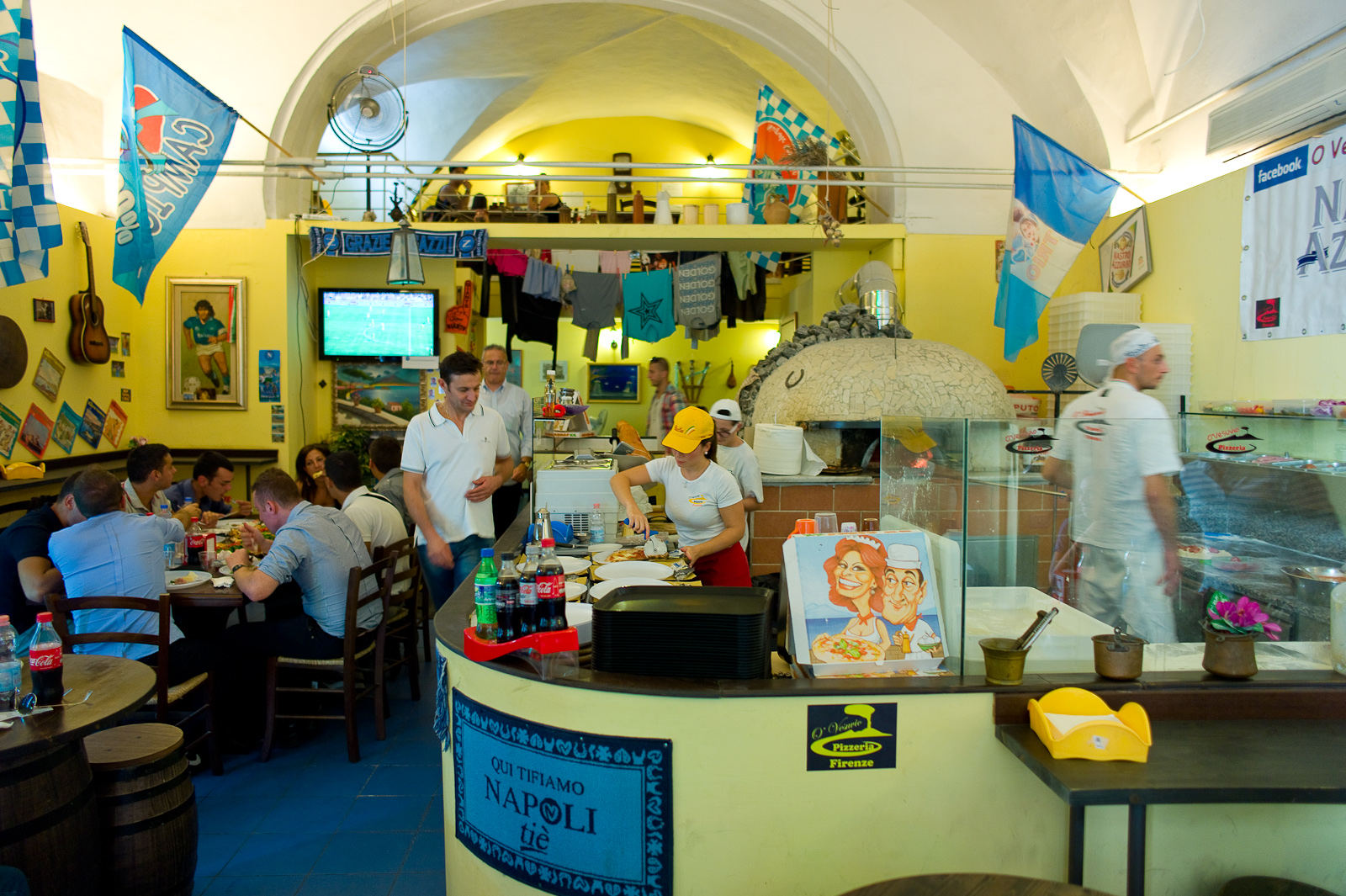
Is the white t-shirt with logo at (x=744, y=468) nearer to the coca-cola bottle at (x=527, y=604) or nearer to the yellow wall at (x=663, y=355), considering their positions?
the coca-cola bottle at (x=527, y=604)

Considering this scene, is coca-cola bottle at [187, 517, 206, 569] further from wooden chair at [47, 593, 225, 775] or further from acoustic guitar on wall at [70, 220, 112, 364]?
acoustic guitar on wall at [70, 220, 112, 364]

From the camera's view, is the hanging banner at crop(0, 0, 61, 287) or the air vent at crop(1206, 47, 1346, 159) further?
the air vent at crop(1206, 47, 1346, 159)

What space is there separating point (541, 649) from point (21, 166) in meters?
4.18

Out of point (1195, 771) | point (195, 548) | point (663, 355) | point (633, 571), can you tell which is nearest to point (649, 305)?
point (663, 355)

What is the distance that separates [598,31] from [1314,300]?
831 cm

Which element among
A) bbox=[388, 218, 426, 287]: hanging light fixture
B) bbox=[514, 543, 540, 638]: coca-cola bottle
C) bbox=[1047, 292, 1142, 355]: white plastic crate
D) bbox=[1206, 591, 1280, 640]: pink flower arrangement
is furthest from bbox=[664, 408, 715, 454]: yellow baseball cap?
bbox=[1047, 292, 1142, 355]: white plastic crate

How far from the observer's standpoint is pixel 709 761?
214cm

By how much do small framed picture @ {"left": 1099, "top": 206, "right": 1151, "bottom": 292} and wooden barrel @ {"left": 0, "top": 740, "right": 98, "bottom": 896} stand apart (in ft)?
25.4

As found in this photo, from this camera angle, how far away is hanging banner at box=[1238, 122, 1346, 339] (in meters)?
5.00

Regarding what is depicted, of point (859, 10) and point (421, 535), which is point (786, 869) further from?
point (859, 10)

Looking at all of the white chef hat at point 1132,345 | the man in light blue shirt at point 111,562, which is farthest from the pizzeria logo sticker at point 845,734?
the man in light blue shirt at point 111,562

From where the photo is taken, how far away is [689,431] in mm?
3756

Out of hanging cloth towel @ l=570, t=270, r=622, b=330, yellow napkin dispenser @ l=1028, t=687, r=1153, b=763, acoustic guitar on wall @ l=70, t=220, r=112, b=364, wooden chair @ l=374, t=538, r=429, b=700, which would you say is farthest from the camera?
hanging cloth towel @ l=570, t=270, r=622, b=330

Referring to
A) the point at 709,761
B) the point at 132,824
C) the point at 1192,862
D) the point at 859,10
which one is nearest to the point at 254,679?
the point at 132,824
